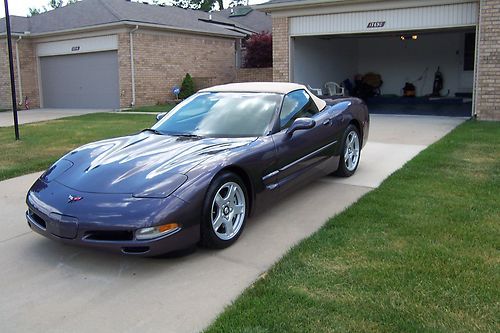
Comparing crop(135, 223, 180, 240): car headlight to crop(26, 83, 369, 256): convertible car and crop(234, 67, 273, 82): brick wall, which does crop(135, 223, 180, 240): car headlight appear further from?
crop(234, 67, 273, 82): brick wall

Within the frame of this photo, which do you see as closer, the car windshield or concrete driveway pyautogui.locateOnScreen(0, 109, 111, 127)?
the car windshield

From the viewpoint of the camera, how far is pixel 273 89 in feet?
18.6

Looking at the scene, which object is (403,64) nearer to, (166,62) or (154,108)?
(166,62)

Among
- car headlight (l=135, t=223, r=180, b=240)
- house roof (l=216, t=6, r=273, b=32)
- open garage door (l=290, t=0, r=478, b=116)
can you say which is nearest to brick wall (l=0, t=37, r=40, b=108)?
house roof (l=216, t=6, r=273, b=32)

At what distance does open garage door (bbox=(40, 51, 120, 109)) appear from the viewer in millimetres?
21312

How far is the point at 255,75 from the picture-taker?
22172 millimetres

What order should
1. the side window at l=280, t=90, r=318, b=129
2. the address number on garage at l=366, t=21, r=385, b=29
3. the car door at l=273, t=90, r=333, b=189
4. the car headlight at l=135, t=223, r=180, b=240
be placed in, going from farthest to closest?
the address number on garage at l=366, t=21, r=385, b=29, the side window at l=280, t=90, r=318, b=129, the car door at l=273, t=90, r=333, b=189, the car headlight at l=135, t=223, r=180, b=240

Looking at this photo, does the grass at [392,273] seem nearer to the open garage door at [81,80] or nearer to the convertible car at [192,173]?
the convertible car at [192,173]

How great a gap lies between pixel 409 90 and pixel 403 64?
4.22 feet

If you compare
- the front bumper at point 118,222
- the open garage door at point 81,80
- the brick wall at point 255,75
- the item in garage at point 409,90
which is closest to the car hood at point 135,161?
the front bumper at point 118,222

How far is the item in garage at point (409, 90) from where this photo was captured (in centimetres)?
2214

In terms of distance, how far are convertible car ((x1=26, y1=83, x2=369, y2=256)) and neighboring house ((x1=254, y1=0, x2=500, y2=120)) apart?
783cm

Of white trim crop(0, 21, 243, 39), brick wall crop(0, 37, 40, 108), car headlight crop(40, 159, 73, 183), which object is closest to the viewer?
car headlight crop(40, 159, 73, 183)

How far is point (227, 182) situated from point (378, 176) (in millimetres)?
3153
